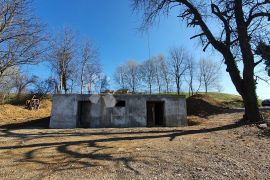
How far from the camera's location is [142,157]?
867 centimetres

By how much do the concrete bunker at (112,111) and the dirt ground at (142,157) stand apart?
6.64m

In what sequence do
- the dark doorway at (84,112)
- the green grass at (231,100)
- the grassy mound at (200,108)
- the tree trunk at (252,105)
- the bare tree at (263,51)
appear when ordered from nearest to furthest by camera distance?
the tree trunk at (252,105) → the bare tree at (263,51) → the dark doorway at (84,112) → the grassy mound at (200,108) → the green grass at (231,100)

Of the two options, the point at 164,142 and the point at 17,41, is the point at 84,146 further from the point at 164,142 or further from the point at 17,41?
the point at 17,41

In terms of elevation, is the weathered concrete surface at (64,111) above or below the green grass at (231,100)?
below

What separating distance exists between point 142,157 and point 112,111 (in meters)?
10.7

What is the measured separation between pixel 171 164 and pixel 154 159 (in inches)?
26.7

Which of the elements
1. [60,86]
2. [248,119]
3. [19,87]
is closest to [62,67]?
[60,86]

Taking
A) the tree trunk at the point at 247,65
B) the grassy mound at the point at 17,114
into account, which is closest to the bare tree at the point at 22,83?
the grassy mound at the point at 17,114

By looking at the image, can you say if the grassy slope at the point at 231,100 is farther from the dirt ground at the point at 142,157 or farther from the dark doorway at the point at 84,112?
the dirt ground at the point at 142,157

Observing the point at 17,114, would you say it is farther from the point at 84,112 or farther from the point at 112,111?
the point at 112,111

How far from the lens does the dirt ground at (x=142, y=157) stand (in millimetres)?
7262

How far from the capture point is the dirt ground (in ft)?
23.8

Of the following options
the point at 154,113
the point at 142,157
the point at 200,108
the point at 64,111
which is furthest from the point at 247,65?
the point at 200,108

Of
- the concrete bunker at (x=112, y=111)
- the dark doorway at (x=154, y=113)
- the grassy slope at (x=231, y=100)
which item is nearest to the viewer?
the concrete bunker at (x=112, y=111)
